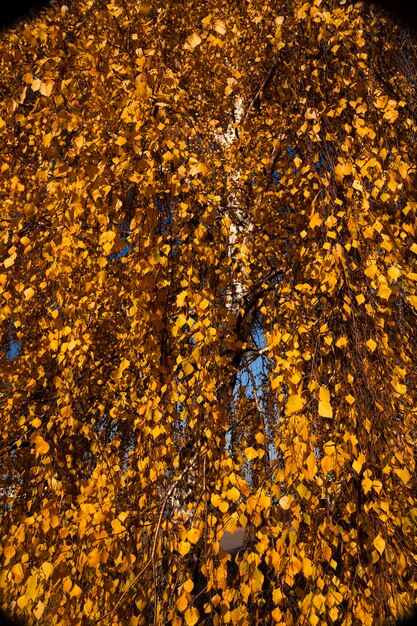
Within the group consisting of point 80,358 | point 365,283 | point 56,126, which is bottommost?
point 80,358

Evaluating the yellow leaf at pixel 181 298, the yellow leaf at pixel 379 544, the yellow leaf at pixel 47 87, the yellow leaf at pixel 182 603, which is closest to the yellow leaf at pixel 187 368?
the yellow leaf at pixel 181 298

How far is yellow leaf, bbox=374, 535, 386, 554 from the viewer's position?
4.51 ft

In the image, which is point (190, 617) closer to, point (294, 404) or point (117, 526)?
point (117, 526)

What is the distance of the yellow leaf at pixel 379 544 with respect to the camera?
1.37m

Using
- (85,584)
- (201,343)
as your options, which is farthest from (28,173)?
(85,584)

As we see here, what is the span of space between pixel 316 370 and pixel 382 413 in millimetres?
300

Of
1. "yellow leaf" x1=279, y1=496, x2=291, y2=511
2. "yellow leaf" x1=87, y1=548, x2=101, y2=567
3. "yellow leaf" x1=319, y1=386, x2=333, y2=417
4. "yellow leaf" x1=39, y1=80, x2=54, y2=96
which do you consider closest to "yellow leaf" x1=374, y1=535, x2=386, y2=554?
"yellow leaf" x1=279, y1=496, x2=291, y2=511

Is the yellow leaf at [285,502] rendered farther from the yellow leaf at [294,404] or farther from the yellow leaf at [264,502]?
the yellow leaf at [294,404]

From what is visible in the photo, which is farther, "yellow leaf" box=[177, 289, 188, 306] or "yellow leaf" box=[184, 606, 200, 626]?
"yellow leaf" box=[177, 289, 188, 306]

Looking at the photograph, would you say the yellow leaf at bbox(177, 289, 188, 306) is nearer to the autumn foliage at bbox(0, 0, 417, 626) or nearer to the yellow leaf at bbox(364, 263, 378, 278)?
the autumn foliage at bbox(0, 0, 417, 626)

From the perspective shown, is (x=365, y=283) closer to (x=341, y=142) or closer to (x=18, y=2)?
(x=341, y=142)

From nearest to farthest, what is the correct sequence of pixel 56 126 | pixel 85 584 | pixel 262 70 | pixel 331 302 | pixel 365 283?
pixel 56 126
pixel 365 283
pixel 331 302
pixel 85 584
pixel 262 70

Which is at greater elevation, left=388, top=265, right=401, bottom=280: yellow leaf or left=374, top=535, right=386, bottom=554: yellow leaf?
left=388, top=265, right=401, bottom=280: yellow leaf

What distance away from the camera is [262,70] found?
2.96 meters
